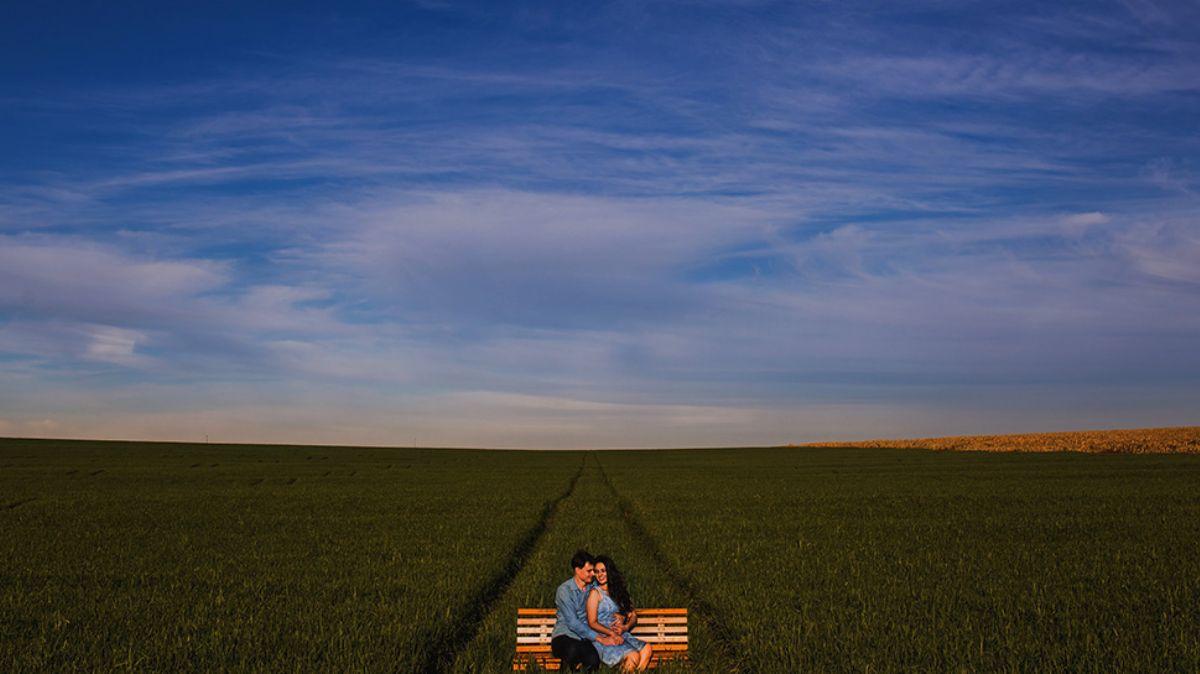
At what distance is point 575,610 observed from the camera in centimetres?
867

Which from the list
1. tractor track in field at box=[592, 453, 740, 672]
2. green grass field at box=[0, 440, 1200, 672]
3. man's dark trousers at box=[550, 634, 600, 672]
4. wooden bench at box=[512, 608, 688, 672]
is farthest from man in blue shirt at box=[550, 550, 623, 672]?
tractor track in field at box=[592, 453, 740, 672]

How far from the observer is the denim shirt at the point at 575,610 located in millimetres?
8648

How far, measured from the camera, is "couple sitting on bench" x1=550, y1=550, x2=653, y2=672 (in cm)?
856

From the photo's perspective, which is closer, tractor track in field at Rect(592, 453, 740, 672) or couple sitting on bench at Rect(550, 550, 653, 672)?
couple sitting on bench at Rect(550, 550, 653, 672)

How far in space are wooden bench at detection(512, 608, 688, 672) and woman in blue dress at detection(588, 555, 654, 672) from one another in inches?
16.4

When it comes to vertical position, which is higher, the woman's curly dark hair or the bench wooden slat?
the woman's curly dark hair

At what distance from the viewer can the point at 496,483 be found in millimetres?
43906

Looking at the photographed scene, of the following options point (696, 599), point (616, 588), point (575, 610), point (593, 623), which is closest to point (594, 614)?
point (593, 623)

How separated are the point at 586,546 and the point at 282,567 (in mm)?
6045

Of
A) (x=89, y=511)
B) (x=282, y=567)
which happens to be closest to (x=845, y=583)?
(x=282, y=567)

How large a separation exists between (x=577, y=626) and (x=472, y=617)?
3819 millimetres

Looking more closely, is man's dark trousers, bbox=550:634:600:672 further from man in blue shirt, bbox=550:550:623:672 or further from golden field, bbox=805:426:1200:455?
golden field, bbox=805:426:1200:455

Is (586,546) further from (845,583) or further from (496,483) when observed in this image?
(496,483)

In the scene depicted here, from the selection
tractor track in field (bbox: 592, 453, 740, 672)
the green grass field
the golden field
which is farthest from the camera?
the golden field
